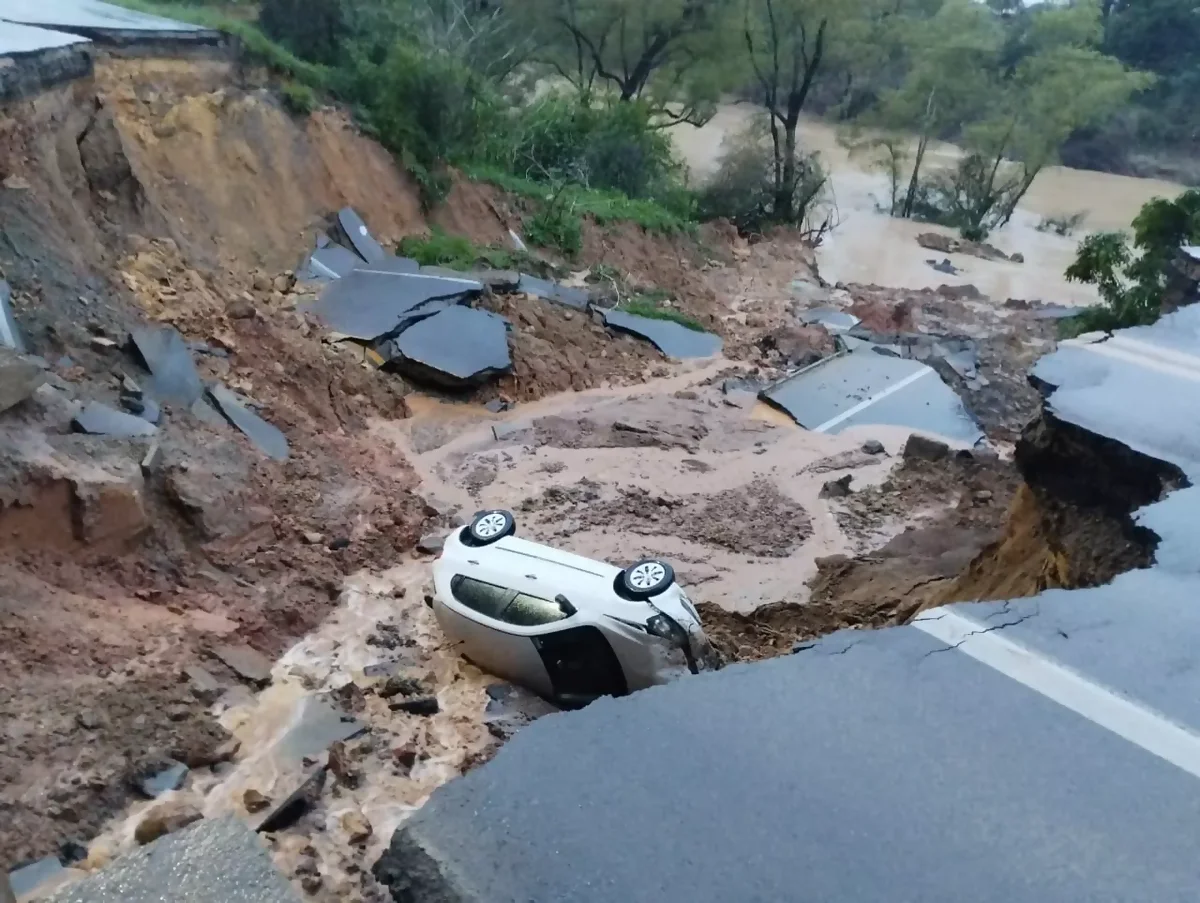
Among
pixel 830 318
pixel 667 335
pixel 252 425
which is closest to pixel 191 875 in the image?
pixel 252 425

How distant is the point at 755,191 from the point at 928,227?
6396mm

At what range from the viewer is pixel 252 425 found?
8.34 meters

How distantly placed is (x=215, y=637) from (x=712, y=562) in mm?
3645

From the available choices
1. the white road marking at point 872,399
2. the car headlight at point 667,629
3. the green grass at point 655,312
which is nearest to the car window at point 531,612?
the car headlight at point 667,629

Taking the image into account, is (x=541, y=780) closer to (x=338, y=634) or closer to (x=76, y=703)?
(x=76, y=703)

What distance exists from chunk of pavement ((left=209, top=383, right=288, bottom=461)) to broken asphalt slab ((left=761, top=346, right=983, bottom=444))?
223 inches

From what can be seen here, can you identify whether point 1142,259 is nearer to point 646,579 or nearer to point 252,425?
point 646,579

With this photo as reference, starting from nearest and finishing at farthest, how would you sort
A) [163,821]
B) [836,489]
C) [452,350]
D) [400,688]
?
[163,821] < [400,688] < [836,489] < [452,350]

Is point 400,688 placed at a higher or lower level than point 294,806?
lower

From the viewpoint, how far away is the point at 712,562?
7.69m

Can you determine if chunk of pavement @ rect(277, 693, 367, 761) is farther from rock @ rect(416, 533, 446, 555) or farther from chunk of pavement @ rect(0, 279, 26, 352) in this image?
chunk of pavement @ rect(0, 279, 26, 352)

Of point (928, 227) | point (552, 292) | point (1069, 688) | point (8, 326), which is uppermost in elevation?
point (1069, 688)

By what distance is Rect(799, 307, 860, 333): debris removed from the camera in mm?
14852

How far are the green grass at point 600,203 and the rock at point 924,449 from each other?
8306mm
